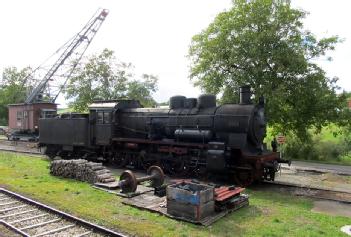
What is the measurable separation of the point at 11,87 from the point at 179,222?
1956 inches

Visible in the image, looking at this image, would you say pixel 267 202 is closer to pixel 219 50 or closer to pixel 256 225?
pixel 256 225

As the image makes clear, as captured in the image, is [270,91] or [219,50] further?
[219,50]

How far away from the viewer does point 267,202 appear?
11859 mm

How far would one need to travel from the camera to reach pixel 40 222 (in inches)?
371

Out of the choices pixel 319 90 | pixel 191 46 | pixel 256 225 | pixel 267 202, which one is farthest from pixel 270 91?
pixel 256 225

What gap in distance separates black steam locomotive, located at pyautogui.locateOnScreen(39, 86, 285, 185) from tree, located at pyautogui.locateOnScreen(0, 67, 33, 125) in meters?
32.5

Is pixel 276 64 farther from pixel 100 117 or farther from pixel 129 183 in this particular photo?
pixel 129 183

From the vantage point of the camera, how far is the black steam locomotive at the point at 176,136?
14.1 m

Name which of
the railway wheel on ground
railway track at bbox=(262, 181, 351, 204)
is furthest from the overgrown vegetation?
the railway wheel on ground

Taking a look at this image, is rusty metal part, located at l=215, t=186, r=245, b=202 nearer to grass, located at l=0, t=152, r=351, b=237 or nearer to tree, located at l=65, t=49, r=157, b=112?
grass, located at l=0, t=152, r=351, b=237

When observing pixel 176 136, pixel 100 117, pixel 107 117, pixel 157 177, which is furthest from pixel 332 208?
pixel 100 117

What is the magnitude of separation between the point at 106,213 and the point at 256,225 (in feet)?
13.3

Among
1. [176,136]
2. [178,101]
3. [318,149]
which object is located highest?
[178,101]

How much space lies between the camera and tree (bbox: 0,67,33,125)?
5119 centimetres
